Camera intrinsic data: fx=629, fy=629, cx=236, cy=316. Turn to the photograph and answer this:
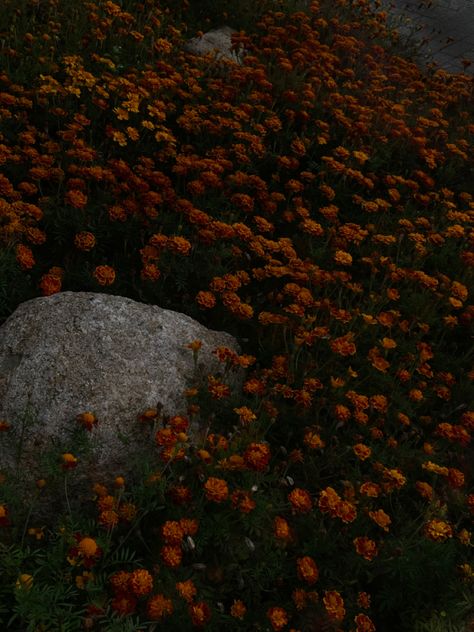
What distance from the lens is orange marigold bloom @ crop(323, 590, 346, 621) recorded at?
93.2 inches

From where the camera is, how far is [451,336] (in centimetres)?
416

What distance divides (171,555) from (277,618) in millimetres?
455

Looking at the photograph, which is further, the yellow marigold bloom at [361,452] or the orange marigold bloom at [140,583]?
the yellow marigold bloom at [361,452]

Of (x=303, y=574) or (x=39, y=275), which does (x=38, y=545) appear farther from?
(x=39, y=275)

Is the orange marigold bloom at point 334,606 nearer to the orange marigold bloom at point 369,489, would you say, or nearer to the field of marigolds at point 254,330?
the field of marigolds at point 254,330

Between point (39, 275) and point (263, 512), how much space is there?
195 cm

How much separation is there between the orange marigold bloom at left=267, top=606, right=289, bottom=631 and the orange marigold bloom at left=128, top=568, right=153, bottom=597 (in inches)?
18.6

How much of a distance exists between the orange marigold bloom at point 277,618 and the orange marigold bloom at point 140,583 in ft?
1.55

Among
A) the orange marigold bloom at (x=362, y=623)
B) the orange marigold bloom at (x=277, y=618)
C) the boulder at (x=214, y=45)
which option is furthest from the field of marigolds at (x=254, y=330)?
the boulder at (x=214, y=45)

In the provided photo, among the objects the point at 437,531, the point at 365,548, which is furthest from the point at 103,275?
the point at 437,531

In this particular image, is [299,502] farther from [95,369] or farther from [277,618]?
[95,369]

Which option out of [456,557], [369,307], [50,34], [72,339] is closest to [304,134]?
[369,307]

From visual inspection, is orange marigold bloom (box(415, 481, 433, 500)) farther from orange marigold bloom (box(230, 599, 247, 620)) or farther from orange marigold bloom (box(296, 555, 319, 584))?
orange marigold bloom (box(230, 599, 247, 620))

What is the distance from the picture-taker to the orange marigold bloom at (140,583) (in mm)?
2094
